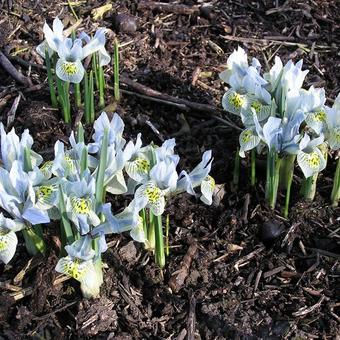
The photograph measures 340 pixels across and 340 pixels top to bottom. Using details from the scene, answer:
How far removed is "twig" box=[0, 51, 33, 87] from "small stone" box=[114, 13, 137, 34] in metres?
0.89

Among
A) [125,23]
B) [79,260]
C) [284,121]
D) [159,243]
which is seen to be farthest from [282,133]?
[125,23]

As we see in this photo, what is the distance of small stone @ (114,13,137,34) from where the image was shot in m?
5.29

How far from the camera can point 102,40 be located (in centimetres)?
422

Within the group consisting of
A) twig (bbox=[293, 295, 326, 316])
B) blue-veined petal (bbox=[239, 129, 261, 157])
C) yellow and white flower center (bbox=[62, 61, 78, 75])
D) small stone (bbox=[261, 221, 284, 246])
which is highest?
yellow and white flower center (bbox=[62, 61, 78, 75])

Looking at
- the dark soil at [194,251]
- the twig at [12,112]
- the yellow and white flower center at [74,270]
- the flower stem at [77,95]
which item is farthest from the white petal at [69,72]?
the yellow and white flower center at [74,270]

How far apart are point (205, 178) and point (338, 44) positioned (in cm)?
235

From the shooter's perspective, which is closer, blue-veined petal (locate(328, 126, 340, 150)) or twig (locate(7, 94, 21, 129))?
blue-veined petal (locate(328, 126, 340, 150))

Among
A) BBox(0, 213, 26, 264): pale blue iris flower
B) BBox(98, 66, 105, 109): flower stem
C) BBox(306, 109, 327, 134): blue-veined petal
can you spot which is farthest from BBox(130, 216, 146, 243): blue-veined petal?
BBox(98, 66, 105, 109): flower stem

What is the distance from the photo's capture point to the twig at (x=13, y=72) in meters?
4.81

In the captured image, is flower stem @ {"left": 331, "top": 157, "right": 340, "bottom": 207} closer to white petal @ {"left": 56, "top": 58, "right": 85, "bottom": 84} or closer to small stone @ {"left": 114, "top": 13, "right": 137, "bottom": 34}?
white petal @ {"left": 56, "top": 58, "right": 85, "bottom": 84}

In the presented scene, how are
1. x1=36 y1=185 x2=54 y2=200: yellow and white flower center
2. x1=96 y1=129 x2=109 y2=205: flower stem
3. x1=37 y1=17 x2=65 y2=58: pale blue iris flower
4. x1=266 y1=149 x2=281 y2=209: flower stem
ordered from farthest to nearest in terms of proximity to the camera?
1. x1=37 y1=17 x2=65 y2=58: pale blue iris flower
2. x1=266 y1=149 x2=281 y2=209: flower stem
3. x1=36 y1=185 x2=54 y2=200: yellow and white flower center
4. x1=96 y1=129 x2=109 y2=205: flower stem

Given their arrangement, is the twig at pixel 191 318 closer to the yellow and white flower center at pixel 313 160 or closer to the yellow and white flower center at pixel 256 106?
the yellow and white flower center at pixel 313 160

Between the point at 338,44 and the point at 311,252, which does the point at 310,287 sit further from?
the point at 338,44

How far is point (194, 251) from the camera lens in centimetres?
380
